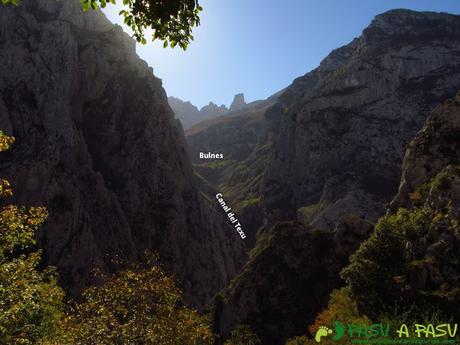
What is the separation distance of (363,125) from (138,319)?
135m

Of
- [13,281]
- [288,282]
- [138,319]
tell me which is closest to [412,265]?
[138,319]

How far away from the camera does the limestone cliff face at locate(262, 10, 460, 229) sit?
135500 millimetres

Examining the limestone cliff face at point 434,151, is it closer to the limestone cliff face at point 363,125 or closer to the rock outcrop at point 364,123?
the rock outcrop at point 364,123

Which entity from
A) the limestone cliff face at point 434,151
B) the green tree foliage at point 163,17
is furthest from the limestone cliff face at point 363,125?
the green tree foliage at point 163,17

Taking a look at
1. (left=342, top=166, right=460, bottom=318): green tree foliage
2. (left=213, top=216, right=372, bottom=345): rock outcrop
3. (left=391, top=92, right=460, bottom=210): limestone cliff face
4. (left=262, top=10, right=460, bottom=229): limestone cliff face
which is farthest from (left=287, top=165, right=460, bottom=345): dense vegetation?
(left=262, top=10, right=460, bottom=229): limestone cliff face

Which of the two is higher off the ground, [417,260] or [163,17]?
[163,17]

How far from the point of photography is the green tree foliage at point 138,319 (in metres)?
24.2

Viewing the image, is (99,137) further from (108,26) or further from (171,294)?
(171,294)

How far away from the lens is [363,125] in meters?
147

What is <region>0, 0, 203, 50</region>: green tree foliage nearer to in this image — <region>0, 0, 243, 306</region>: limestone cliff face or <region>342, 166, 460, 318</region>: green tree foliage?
<region>342, 166, 460, 318</region>: green tree foliage

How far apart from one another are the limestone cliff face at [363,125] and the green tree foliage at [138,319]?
99.4 m

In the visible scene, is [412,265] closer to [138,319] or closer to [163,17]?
[138,319]

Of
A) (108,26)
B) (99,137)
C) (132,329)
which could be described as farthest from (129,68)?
(132,329)

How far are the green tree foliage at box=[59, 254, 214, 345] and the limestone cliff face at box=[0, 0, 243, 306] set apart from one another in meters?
51.4
